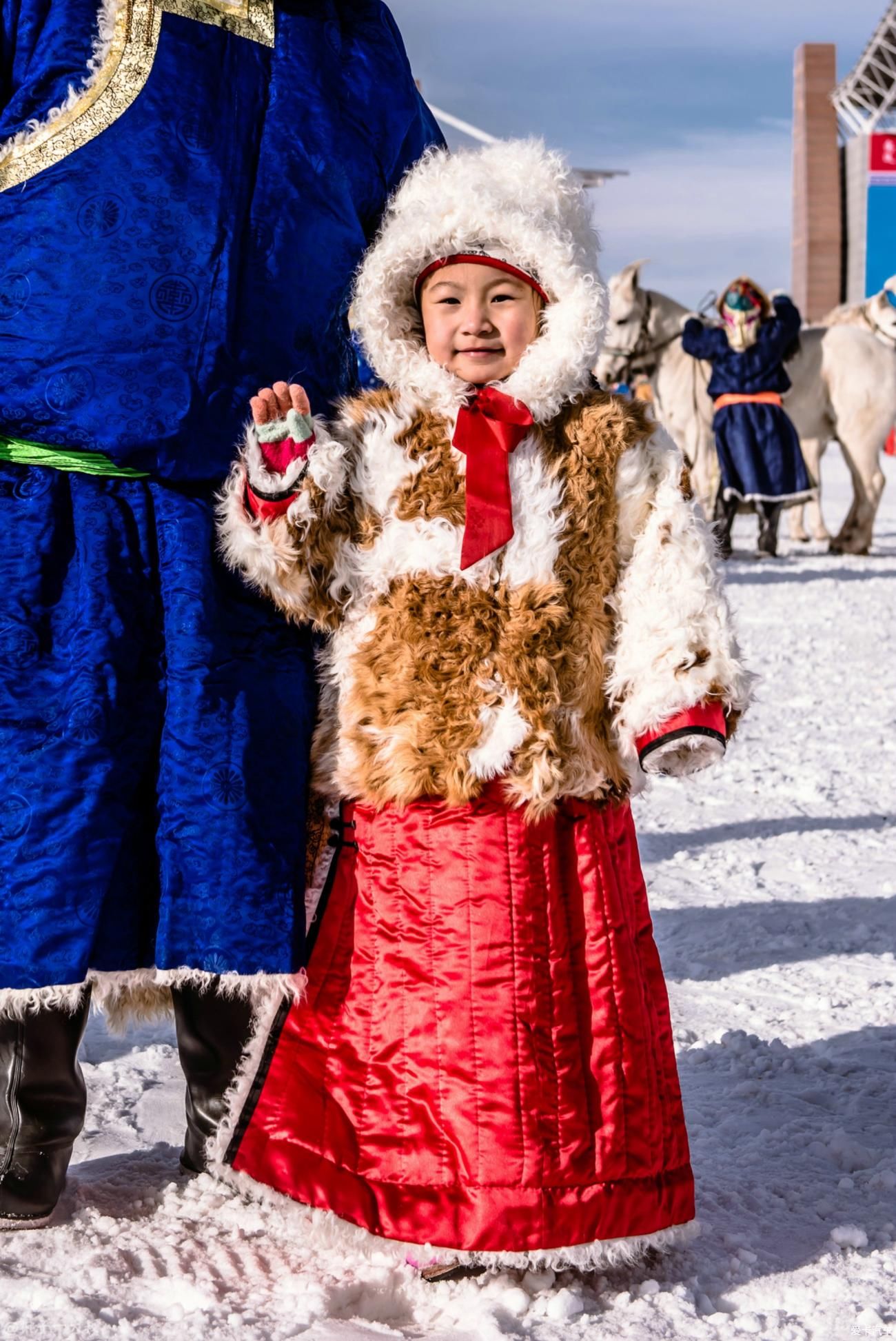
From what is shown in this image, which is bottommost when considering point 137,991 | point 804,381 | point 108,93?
point 137,991

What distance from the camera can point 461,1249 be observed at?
5.88 ft

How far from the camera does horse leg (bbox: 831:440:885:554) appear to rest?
38.6 ft

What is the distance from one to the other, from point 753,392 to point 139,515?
9786 mm

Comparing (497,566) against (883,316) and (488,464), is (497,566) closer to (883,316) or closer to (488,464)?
(488,464)

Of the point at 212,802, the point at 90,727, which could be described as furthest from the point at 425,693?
the point at 90,727

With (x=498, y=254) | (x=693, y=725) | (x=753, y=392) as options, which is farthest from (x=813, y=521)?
(x=693, y=725)

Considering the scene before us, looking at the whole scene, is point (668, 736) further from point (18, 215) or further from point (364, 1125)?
point (18, 215)

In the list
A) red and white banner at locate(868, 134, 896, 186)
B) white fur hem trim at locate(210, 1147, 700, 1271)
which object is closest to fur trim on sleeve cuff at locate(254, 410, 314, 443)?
white fur hem trim at locate(210, 1147, 700, 1271)

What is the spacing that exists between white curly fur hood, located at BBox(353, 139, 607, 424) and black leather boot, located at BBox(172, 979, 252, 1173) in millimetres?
843

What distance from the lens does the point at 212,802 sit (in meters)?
1.85

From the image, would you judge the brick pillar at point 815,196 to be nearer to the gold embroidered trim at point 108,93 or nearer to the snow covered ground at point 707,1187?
the snow covered ground at point 707,1187

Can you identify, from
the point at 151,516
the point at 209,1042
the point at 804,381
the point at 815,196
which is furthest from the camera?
the point at 815,196

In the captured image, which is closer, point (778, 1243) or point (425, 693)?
point (425, 693)

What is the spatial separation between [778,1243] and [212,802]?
98 centimetres
